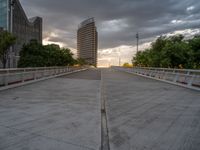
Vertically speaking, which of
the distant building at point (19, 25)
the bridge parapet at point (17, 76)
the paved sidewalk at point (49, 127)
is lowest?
the paved sidewalk at point (49, 127)

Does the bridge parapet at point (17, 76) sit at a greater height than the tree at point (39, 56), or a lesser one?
lesser

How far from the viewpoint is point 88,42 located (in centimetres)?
15950

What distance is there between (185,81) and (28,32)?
2908 inches

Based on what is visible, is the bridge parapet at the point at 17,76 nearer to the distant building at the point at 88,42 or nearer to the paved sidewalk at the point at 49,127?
the paved sidewalk at the point at 49,127

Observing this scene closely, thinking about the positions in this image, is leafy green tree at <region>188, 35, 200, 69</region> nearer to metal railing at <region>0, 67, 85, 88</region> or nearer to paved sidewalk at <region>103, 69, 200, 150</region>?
metal railing at <region>0, 67, 85, 88</region>

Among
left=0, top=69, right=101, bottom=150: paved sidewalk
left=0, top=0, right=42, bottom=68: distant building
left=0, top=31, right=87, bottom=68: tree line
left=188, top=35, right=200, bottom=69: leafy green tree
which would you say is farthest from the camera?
left=0, top=0, right=42, bottom=68: distant building

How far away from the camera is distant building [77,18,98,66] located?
159m

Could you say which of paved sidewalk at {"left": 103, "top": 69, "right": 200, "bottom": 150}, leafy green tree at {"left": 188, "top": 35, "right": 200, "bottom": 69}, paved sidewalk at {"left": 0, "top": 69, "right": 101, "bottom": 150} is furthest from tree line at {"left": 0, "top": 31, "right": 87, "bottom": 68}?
paved sidewalk at {"left": 103, "top": 69, "right": 200, "bottom": 150}

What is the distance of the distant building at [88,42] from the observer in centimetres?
15938

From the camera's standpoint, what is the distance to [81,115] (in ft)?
18.2

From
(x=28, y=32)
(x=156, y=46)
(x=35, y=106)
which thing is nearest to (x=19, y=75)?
(x=35, y=106)

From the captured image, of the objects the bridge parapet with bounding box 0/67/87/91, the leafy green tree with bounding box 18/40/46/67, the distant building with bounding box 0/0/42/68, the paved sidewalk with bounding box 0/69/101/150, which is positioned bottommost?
the paved sidewalk with bounding box 0/69/101/150

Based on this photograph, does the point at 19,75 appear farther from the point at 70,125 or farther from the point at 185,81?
the point at 185,81

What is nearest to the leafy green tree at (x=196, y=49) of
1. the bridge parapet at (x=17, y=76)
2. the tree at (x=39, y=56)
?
the bridge parapet at (x=17, y=76)
